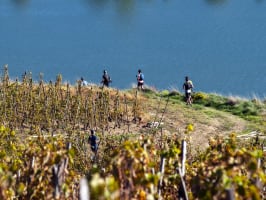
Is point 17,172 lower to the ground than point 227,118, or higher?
lower

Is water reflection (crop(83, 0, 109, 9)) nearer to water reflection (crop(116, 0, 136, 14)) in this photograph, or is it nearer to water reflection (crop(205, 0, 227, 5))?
water reflection (crop(116, 0, 136, 14))

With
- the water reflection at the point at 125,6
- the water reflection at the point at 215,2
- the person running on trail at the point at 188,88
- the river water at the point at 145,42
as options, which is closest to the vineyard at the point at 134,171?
the person running on trail at the point at 188,88

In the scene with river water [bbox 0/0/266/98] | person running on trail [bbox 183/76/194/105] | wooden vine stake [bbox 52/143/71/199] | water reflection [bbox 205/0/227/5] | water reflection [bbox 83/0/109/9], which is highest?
water reflection [bbox 83/0/109/9]

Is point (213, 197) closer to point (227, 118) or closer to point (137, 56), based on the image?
point (227, 118)

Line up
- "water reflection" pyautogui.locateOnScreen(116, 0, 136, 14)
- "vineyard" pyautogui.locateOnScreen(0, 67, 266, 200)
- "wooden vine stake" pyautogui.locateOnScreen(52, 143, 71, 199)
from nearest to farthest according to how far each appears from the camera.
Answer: "vineyard" pyautogui.locateOnScreen(0, 67, 266, 200) → "wooden vine stake" pyautogui.locateOnScreen(52, 143, 71, 199) → "water reflection" pyautogui.locateOnScreen(116, 0, 136, 14)

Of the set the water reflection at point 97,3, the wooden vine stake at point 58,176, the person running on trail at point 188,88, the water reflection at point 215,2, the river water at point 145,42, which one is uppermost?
the water reflection at point 97,3

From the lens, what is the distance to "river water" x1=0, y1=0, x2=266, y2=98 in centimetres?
3566

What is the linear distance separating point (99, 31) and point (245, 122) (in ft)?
89.0

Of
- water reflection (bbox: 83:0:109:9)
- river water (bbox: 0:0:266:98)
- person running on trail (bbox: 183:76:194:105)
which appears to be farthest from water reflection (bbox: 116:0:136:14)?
person running on trail (bbox: 183:76:194:105)

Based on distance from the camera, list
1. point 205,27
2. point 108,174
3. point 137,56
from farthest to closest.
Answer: point 205,27
point 137,56
point 108,174

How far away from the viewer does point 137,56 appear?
1565 inches

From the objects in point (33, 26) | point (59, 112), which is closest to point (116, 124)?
point (59, 112)

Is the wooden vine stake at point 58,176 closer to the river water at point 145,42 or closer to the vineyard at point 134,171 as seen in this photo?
the vineyard at point 134,171

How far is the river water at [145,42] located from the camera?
35656mm
